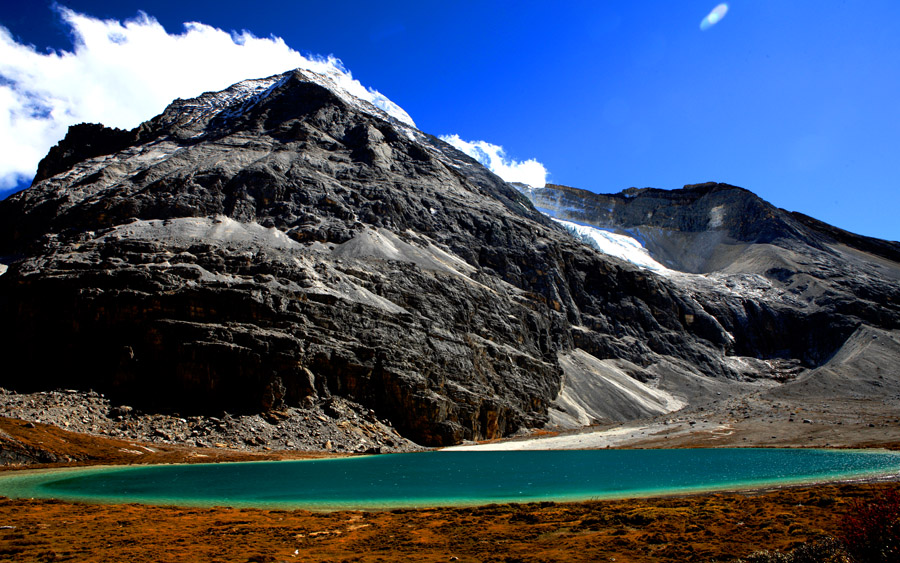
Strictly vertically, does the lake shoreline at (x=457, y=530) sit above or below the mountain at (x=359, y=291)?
below

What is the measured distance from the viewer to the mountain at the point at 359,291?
70.2 m

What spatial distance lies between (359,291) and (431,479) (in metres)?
47.2

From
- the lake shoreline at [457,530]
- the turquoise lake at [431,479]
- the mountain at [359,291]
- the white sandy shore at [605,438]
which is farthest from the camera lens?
the white sandy shore at [605,438]

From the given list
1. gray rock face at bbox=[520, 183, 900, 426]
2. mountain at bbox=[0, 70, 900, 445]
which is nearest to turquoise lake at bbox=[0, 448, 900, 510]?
mountain at bbox=[0, 70, 900, 445]

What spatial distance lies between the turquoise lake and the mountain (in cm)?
2220

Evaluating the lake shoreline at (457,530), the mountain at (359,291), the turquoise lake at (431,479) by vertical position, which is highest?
the mountain at (359,291)

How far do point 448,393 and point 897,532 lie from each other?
6904 cm

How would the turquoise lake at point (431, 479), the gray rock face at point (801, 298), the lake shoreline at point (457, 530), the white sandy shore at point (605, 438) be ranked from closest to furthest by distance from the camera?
the lake shoreline at point (457, 530), the turquoise lake at point (431, 479), the white sandy shore at point (605, 438), the gray rock face at point (801, 298)

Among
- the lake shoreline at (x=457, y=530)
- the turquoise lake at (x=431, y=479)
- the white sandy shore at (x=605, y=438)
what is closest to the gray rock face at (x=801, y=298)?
the white sandy shore at (x=605, y=438)

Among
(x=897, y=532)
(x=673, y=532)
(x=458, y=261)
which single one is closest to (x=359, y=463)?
(x=673, y=532)

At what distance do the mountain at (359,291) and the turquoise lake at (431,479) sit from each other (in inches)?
874

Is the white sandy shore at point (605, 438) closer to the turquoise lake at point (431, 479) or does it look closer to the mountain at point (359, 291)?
the mountain at point (359, 291)

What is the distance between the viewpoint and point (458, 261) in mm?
117125

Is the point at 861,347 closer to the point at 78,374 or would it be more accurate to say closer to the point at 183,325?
the point at 183,325
